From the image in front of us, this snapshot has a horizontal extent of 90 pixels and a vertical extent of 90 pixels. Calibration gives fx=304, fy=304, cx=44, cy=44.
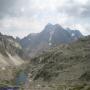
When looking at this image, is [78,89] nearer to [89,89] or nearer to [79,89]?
[79,89]

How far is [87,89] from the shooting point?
188 m

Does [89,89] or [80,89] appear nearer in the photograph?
[89,89]

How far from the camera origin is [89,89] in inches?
7343

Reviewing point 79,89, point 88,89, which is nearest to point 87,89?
point 88,89

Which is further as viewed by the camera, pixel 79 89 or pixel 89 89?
pixel 79 89

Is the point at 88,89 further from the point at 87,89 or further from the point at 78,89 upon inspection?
the point at 78,89

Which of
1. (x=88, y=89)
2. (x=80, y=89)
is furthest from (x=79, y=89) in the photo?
(x=88, y=89)

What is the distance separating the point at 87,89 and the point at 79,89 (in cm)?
1276

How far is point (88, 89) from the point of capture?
187000 millimetres

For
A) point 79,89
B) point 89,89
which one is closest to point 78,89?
point 79,89

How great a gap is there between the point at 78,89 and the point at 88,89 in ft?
42.5

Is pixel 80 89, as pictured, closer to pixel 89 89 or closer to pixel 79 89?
pixel 79 89

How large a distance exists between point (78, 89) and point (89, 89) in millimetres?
13619

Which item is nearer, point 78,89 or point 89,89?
point 89,89
